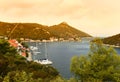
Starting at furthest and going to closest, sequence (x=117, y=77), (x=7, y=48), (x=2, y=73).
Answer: (x=7, y=48)
(x=2, y=73)
(x=117, y=77)

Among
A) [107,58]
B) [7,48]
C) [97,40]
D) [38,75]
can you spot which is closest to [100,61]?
[107,58]

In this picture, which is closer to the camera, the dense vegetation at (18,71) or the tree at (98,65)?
the dense vegetation at (18,71)

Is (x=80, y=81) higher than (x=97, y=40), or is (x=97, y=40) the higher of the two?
(x=97, y=40)

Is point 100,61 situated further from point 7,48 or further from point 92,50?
point 7,48

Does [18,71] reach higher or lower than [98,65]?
lower

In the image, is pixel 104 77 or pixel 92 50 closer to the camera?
pixel 104 77

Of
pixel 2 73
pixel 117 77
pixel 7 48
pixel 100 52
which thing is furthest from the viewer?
pixel 7 48

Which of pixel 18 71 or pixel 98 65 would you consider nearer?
pixel 98 65

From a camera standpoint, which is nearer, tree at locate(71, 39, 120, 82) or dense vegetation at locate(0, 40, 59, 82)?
dense vegetation at locate(0, 40, 59, 82)
